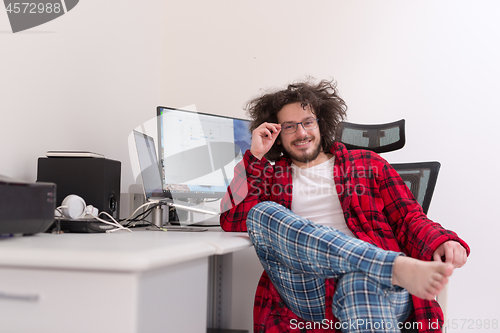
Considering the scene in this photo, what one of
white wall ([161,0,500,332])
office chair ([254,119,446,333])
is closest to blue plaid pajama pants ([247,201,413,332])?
office chair ([254,119,446,333])

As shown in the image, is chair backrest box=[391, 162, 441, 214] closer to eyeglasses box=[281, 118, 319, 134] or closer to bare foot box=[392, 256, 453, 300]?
eyeglasses box=[281, 118, 319, 134]

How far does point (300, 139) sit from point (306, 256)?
66cm

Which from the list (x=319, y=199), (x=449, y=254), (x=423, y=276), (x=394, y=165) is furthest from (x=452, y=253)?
(x=394, y=165)

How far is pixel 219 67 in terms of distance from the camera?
7.77 feet

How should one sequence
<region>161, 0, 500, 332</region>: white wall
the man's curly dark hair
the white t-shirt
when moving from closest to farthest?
the white t-shirt → the man's curly dark hair → <region>161, 0, 500, 332</region>: white wall

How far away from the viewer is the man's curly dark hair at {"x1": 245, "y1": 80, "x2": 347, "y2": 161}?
65.1 inches

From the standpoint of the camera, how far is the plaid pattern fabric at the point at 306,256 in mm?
903

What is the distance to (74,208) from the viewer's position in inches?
45.3

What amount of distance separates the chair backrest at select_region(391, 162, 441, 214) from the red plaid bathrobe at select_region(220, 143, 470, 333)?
17cm

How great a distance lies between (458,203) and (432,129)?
0.42 metres

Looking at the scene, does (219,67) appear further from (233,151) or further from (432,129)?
(432,129)

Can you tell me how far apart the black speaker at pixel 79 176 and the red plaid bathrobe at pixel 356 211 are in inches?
17.0

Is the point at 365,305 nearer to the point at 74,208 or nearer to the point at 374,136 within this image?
the point at 74,208

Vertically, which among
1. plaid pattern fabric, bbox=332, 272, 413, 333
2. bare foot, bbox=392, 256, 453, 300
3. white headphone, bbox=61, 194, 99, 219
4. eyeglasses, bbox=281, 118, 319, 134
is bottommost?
plaid pattern fabric, bbox=332, 272, 413, 333
